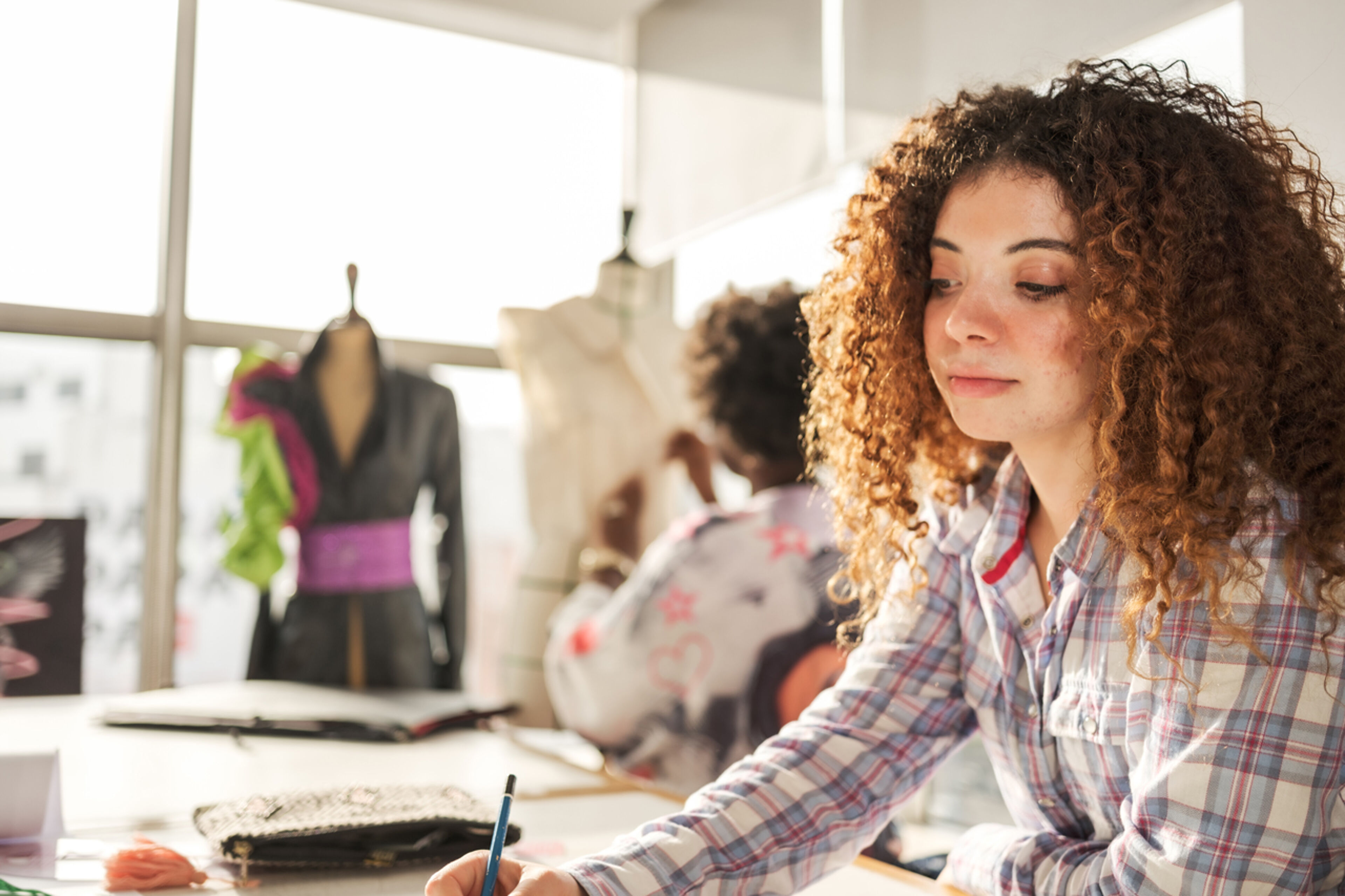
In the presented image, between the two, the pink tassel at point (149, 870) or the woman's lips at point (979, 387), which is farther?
the pink tassel at point (149, 870)

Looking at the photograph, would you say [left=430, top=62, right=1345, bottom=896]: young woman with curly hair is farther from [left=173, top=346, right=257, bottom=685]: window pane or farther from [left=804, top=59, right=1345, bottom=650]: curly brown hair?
[left=173, top=346, right=257, bottom=685]: window pane

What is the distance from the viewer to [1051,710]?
891mm

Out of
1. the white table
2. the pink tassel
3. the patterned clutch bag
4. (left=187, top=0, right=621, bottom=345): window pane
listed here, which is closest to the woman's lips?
the white table

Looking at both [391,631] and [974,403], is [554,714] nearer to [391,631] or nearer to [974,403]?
[391,631]

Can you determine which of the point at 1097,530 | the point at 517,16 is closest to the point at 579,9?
the point at 517,16

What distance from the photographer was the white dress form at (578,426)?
7.97 feet

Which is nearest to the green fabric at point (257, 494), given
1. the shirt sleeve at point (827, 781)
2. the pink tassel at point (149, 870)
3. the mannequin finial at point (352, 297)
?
the mannequin finial at point (352, 297)

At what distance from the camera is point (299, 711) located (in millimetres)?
1898

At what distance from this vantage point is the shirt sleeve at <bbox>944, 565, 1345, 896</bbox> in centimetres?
72

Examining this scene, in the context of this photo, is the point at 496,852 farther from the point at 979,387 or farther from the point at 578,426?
the point at 578,426

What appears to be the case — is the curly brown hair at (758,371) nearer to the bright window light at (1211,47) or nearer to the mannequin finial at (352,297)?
the bright window light at (1211,47)

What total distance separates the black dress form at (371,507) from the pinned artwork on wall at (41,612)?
1.39 ft

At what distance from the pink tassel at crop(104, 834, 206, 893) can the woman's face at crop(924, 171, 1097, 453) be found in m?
0.85

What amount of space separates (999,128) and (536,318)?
1641 mm
